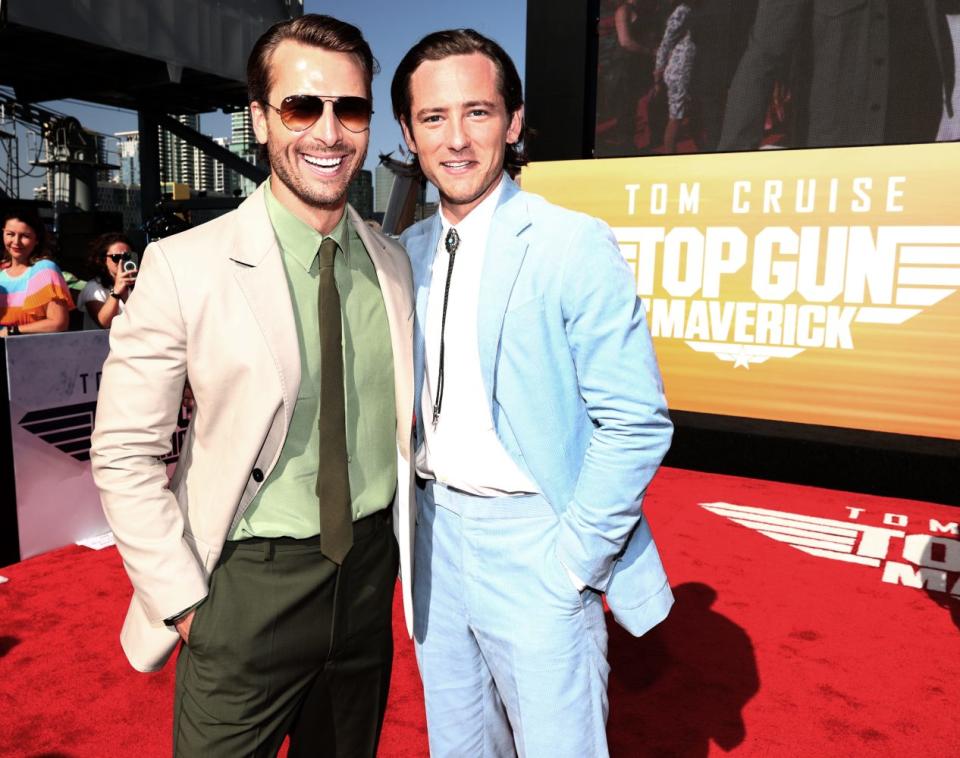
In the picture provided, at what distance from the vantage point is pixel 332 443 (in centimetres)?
167

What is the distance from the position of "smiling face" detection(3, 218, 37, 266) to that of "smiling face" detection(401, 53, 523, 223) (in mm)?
5066

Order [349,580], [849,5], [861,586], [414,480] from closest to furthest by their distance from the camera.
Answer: [349,580]
[414,480]
[861,586]
[849,5]

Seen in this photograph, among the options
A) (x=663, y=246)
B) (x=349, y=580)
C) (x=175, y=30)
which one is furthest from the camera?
(x=175, y=30)

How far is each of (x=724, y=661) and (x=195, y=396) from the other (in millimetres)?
3077

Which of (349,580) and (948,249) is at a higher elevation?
(948,249)

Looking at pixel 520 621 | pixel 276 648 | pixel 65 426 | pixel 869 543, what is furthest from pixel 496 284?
pixel 869 543

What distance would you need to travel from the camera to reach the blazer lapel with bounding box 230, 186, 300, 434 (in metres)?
1.61

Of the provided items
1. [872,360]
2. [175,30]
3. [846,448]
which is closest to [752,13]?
[872,360]

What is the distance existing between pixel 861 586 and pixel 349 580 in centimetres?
397

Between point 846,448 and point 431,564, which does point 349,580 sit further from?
point 846,448

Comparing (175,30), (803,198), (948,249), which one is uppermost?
(175,30)

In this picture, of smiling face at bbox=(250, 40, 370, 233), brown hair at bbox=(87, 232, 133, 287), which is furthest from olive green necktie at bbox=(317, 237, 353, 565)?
brown hair at bbox=(87, 232, 133, 287)

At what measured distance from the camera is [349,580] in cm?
179

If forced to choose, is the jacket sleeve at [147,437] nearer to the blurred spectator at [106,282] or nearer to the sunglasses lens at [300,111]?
the sunglasses lens at [300,111]
